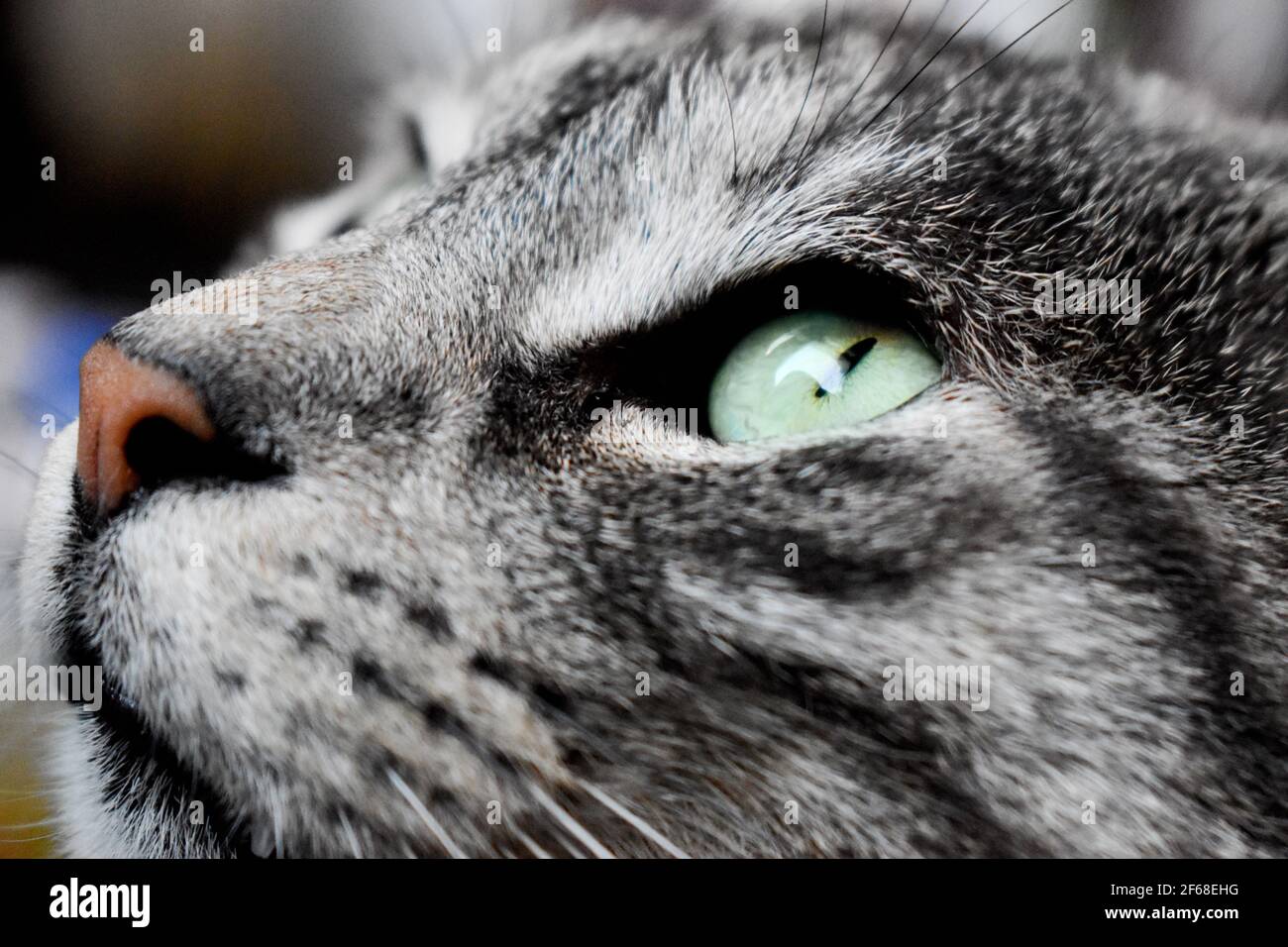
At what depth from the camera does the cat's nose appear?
679 millimetres

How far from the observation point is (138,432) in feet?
2.26

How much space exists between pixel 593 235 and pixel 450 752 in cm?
39

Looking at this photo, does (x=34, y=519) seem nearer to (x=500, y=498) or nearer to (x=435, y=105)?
(x=500, y=498)

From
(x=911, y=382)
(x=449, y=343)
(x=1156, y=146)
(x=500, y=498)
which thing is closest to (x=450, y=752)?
(x=500, y=498)

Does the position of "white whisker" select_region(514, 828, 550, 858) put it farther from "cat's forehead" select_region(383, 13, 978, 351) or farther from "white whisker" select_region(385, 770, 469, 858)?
"cat's forehead" select_region(383, 13, 978, 351)

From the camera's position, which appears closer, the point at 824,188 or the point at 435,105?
the point at 824,188

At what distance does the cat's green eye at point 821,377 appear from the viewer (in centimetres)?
72

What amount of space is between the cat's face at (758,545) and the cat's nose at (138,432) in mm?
15

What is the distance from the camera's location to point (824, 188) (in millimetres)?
727

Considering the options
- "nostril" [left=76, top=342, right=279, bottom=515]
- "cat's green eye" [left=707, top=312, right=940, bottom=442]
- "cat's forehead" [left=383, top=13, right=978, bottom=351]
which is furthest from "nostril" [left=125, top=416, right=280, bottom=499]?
"cat's green eye" [left=707, top=312, right=940, bottom=442]
